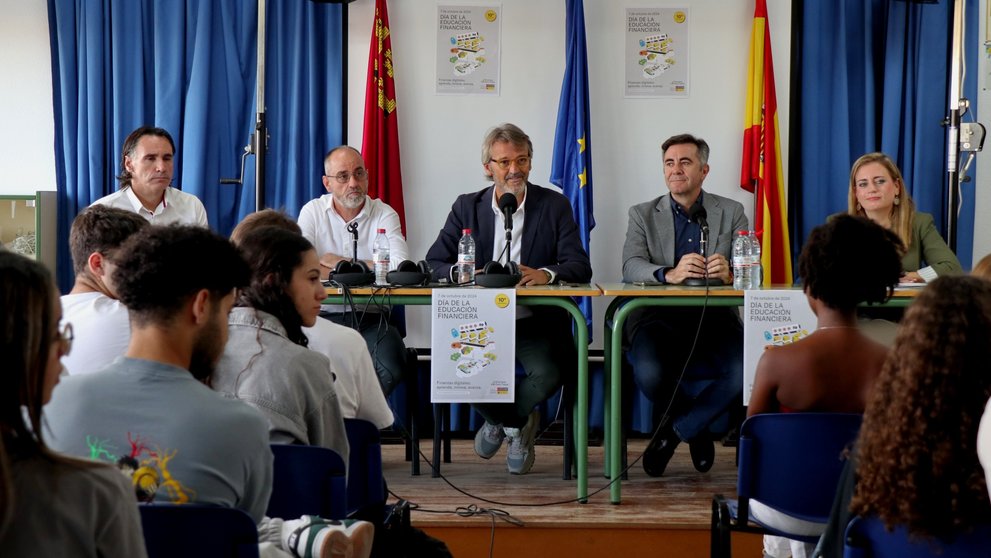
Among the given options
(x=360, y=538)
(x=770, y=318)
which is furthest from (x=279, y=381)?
(x=770, y=318)

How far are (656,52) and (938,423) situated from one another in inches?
145

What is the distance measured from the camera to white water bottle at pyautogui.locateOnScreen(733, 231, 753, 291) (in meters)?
3.60

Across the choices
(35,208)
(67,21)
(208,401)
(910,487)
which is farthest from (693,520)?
(67,21)

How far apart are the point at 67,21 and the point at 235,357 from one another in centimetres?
363

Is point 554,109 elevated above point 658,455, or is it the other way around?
point 554,109

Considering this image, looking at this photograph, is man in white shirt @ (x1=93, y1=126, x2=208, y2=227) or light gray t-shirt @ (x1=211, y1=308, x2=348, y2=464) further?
man in white shirt @ (x1=93, y1=126, x2=208, y2=227)

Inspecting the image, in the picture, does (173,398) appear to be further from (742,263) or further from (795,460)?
(742,263)

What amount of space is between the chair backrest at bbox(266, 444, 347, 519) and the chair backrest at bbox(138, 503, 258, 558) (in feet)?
1.51

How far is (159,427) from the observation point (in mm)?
1399

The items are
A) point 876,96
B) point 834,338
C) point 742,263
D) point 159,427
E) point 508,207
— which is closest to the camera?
point 159,427

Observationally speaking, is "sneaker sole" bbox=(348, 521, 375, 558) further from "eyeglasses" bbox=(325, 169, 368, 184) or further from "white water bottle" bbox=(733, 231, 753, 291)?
"eyeglasses" bbox=(325, 169, 368, 184)

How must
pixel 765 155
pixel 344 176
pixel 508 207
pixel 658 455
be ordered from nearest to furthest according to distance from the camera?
pixel 508 207
pixel 658 455
pixel 344 176
pixel 765 155

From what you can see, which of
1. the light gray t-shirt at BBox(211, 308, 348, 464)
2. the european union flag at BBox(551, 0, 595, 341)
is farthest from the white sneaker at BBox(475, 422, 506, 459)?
the light gray t-shirt at BBox(211, 308, 348, 464)

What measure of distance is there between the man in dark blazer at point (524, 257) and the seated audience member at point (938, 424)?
236 centimetres
